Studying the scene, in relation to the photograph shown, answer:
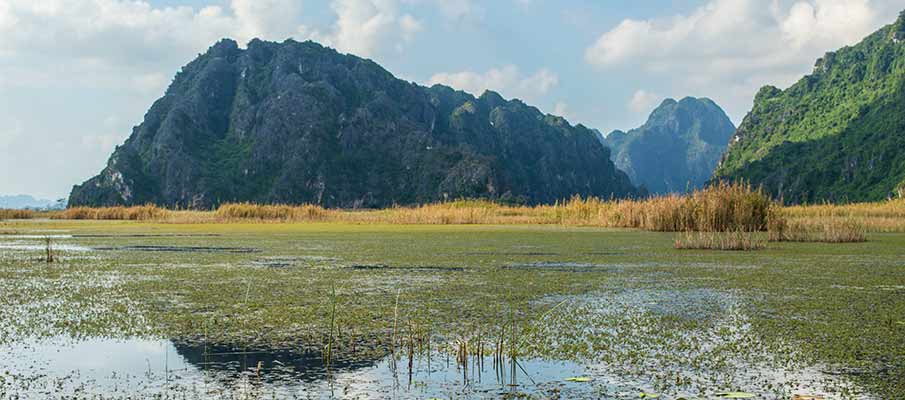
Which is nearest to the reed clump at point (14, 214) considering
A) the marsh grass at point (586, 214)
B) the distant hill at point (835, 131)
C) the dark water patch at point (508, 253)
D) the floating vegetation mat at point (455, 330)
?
the marsh grass at point (586, 214)

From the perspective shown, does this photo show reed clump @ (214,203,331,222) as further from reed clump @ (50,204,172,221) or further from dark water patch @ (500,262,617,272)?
dark water patch @ (500,262,617,272)

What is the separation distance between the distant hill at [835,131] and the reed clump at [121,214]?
2941 inches

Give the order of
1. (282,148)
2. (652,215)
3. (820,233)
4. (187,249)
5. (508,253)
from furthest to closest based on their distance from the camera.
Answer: (282,148) < (652,215) < (820,233) < (187,249) < (508,253)

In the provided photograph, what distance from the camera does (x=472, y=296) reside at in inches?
319

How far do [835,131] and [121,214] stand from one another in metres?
116

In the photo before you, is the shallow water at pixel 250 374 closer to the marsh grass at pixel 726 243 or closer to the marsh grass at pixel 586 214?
the marsh grass at pixel 726 243

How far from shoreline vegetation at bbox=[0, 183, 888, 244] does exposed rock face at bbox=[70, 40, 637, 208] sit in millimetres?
92618

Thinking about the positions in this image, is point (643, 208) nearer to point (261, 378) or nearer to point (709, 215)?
point (709, 215)

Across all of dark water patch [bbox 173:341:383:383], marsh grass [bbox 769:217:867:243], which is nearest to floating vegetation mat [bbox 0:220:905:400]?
dark water patch [bbox 173:341:383:383]

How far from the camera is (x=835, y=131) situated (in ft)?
414

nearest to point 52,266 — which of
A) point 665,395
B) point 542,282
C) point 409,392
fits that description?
point 542,282

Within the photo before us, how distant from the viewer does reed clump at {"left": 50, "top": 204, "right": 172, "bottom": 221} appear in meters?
37.9

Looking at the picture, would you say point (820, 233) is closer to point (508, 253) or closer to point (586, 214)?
point (508, 253)

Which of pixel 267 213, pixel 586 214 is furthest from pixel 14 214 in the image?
pixel 586 214
